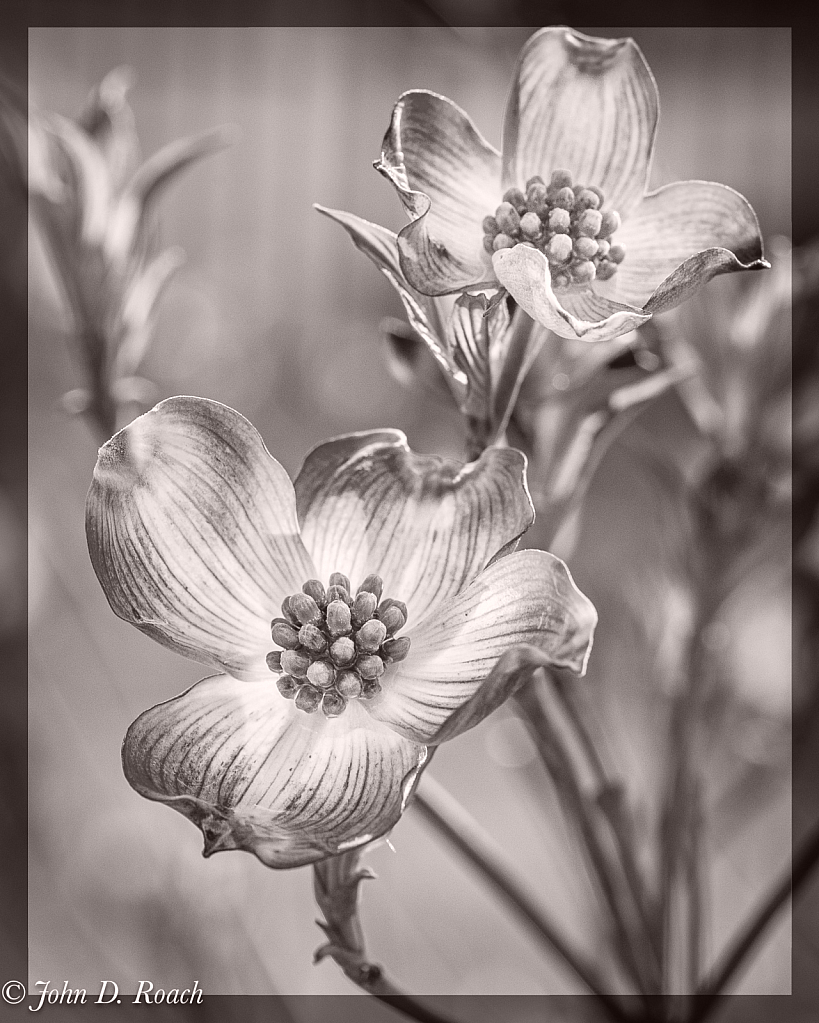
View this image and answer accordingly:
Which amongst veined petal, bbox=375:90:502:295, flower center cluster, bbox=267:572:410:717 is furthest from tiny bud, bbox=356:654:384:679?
veined petal, bbox=375:90:502:295

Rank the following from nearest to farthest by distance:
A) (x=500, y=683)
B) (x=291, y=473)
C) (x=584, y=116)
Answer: (x=500, y=683) → (x=584, y=116) → (x=291, y=473)

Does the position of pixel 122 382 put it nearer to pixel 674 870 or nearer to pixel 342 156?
pixel 674 870

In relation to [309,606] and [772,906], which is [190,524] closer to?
[309,606]

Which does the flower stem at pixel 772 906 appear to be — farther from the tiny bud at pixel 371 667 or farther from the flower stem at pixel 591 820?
the tiny bud at pixel 371 667

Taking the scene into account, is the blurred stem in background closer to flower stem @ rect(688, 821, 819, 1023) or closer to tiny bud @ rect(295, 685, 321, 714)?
tiny bud @ rect(295, 685, 321, 714)

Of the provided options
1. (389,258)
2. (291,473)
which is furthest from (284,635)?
(291,473)

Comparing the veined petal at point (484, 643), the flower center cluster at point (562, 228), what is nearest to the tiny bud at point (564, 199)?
the flower center cluster at point (562, 228)

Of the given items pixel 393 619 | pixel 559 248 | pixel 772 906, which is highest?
pixel 559 248
